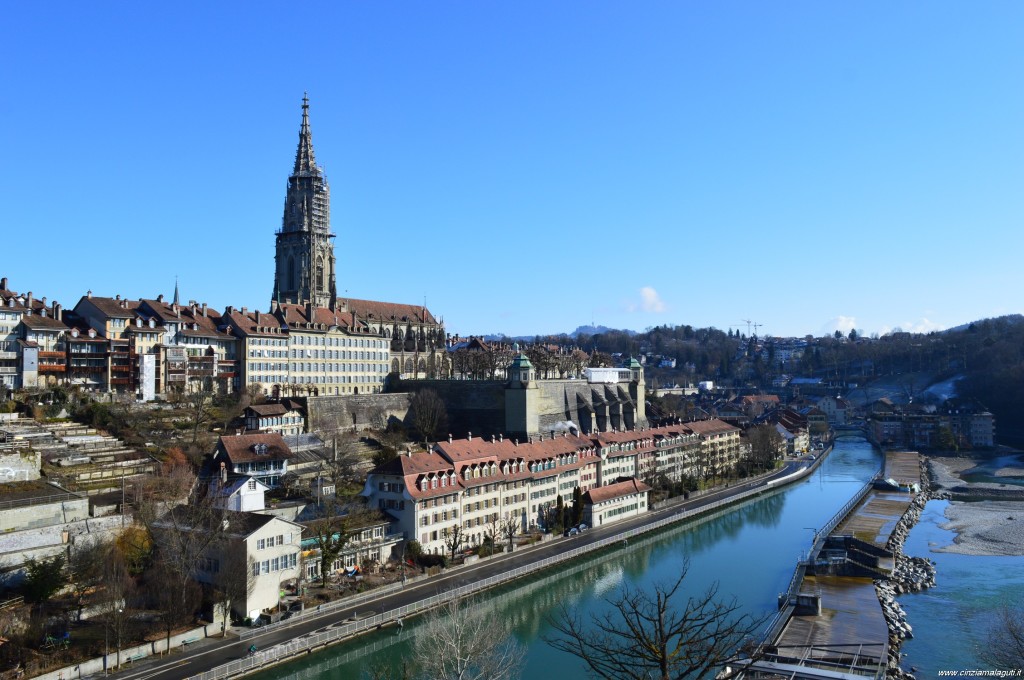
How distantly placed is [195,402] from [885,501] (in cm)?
3632

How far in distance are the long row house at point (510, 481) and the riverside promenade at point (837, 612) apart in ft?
32.7

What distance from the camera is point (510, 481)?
33.9m

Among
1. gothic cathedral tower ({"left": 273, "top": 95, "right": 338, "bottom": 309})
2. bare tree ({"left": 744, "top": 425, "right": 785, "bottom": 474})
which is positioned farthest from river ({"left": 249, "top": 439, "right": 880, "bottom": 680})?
gothic cathedral tower ({"left": 273, "top": 95, "right": 338, "bottom": 309})

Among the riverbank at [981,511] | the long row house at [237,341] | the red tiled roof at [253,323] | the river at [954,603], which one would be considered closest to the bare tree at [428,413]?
the long row house at [237,341]

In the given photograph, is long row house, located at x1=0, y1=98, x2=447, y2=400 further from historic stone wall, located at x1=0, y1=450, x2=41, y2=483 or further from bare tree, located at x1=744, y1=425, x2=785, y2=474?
bare tree, located at x1=744, y1=425, x2=785, y2=474

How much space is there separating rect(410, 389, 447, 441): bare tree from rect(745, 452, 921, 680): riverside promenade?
70.8ft

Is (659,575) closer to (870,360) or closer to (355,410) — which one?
(355,410)

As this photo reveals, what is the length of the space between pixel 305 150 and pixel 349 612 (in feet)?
177

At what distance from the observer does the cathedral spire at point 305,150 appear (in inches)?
2744

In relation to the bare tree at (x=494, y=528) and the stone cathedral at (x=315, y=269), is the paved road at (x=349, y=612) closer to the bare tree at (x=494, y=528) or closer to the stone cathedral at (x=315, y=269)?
the bare tree at (x=494, y=528)

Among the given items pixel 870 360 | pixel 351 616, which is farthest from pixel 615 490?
pixel 870 360

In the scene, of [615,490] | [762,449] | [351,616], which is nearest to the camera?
[351,616]

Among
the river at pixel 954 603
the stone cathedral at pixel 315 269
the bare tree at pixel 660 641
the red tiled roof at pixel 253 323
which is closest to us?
the bare tree at pixel 660 641

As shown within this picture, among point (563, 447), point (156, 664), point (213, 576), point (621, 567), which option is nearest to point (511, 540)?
point (621, 567)
